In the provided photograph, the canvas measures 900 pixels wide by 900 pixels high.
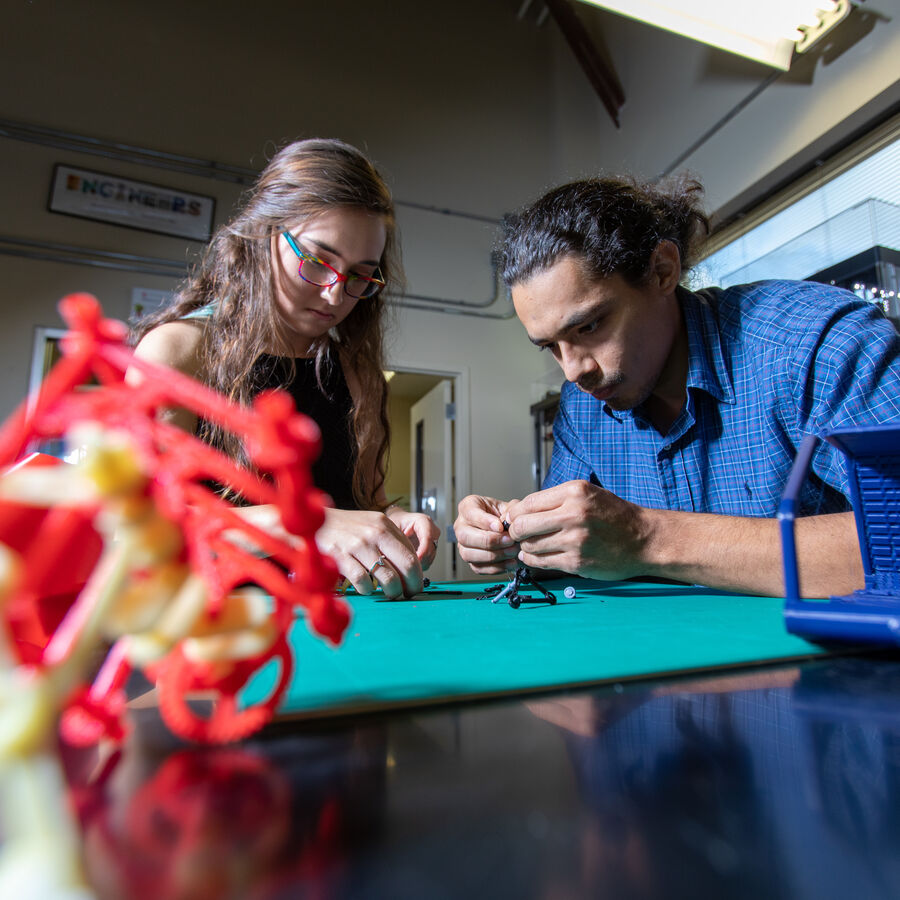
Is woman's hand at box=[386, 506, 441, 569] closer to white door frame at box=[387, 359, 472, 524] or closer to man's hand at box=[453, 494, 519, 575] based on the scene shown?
man's hand at box=[453, 494, 519, 575]

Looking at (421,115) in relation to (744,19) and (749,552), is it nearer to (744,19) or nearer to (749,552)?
(744,19)

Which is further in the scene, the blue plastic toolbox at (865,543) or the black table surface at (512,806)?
the blue plastic toolbox at (865,543)

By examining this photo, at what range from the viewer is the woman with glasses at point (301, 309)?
0.96 meters

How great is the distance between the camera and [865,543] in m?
0.56

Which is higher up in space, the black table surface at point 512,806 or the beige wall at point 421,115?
the beige wall at point 421,115

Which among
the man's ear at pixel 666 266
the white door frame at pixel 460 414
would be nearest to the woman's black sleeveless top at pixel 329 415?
the man's ear at pixel 666 266

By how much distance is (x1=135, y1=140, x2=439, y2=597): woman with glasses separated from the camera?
0.96 meters

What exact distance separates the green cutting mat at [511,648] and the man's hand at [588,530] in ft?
0.30

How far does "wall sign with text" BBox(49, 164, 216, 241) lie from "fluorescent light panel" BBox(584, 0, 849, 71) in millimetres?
2003

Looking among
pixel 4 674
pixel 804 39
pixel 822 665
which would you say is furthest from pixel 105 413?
pixel 804 39

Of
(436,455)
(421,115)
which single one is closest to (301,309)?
(436,455)

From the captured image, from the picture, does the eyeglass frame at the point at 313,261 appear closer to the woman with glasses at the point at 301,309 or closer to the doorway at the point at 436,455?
the woman with glasses at the point at 301,309

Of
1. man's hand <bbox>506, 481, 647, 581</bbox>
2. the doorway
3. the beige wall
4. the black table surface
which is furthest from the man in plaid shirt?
the doorway

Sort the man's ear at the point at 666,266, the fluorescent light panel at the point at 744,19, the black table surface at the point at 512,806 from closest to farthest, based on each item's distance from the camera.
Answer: the black table surface at the point at 512,806 → the man's ear at the point at 666,266 → the fluorescent light panel at the point at 744,19
